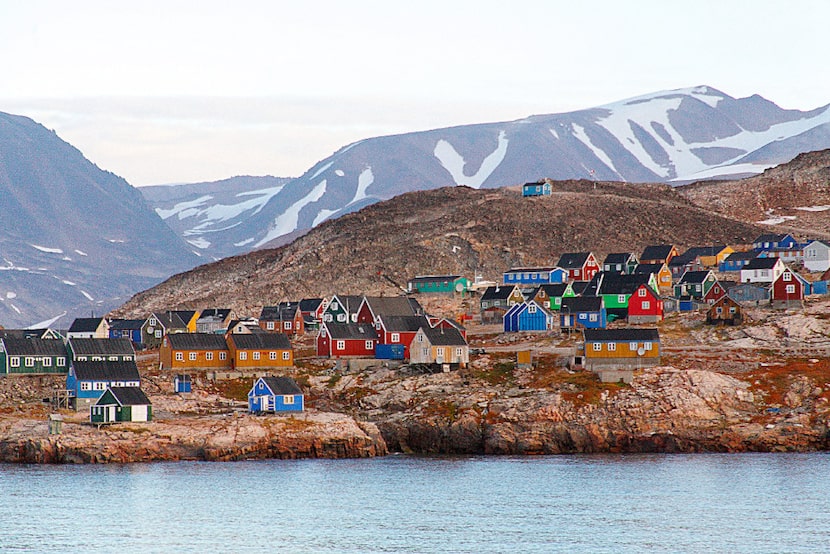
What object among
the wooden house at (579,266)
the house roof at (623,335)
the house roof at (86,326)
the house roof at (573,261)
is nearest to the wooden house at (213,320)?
the house roof at (86,326)

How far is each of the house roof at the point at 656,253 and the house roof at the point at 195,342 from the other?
65.6 m

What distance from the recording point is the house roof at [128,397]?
98.8 meters

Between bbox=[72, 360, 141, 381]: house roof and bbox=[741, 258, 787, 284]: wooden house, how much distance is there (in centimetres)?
7071

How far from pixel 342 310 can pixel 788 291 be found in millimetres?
43061

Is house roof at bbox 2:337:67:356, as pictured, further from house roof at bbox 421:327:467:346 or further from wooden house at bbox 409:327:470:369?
house roof at bbox 421:327:467:346

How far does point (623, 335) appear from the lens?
110 metres

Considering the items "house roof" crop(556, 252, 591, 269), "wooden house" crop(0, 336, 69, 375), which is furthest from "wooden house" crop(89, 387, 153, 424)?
"house roof" crop(556, 252, 591, 269)

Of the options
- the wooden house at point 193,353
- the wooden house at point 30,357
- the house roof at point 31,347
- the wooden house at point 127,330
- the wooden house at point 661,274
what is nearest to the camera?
the wooden house at point 30,357

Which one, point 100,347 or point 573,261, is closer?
point 100,347

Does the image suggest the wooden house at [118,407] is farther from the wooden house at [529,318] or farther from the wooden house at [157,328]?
the wooden house at [157,328]

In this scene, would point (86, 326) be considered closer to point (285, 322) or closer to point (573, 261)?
point (285, 322)

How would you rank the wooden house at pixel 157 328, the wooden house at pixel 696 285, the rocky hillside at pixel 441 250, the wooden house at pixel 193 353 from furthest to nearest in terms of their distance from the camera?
the rocky hillside at pixel 441 250 < the wooden house at pixel 157 328 < the wooden house at pixel 696 285 < the wooden house at pixel 193 353

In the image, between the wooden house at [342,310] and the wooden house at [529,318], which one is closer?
the wooden house at [529,318]

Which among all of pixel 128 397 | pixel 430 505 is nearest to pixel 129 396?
pixel 128 397
